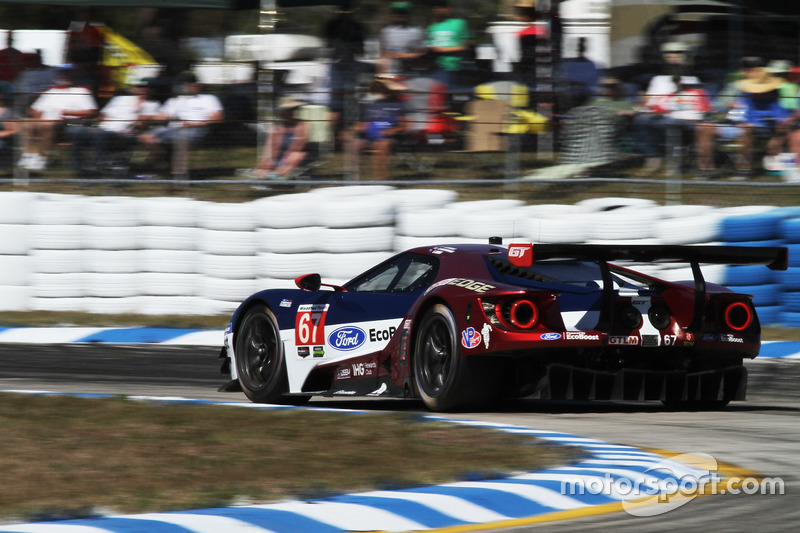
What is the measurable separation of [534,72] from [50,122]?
530cm

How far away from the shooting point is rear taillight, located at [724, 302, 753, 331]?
24.4 ft

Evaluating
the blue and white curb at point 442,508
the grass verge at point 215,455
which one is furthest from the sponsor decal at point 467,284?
the blue and white curb at point 442,508

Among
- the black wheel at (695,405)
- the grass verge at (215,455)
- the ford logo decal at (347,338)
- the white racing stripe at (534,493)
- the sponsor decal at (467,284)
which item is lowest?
the black wheel at (695,405)

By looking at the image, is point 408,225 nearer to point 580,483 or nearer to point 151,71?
point 151,71

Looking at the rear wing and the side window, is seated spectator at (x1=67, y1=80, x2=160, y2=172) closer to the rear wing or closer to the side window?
the side window

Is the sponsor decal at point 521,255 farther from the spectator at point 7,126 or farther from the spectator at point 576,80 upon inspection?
the spectator at point 7,126

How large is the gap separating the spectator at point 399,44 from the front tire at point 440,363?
7314 millimetres

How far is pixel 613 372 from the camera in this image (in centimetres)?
717

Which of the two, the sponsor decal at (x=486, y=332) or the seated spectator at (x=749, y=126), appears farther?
the seated spectator at (x=749, y=126)

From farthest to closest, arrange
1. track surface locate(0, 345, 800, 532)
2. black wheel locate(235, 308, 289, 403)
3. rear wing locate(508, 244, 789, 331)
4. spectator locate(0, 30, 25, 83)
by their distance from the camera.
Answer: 1. spectator locate(0, 30, 25, 83)
2. black wheel locate(235, 308, 289, 403)
3. rear wing locate(508, 244, 789, 331)
4. track surface locate(0, 345, 800, 532)

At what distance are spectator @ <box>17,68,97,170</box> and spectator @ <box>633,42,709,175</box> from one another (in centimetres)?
593

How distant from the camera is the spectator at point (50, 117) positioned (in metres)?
14.6

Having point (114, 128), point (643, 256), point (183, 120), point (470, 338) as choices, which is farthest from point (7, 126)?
point (643, 256)

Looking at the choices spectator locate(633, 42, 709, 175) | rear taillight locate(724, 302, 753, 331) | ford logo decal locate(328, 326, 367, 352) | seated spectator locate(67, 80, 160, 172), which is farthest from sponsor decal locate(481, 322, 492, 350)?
seated spectator locate(67, 80, 160, 172)
